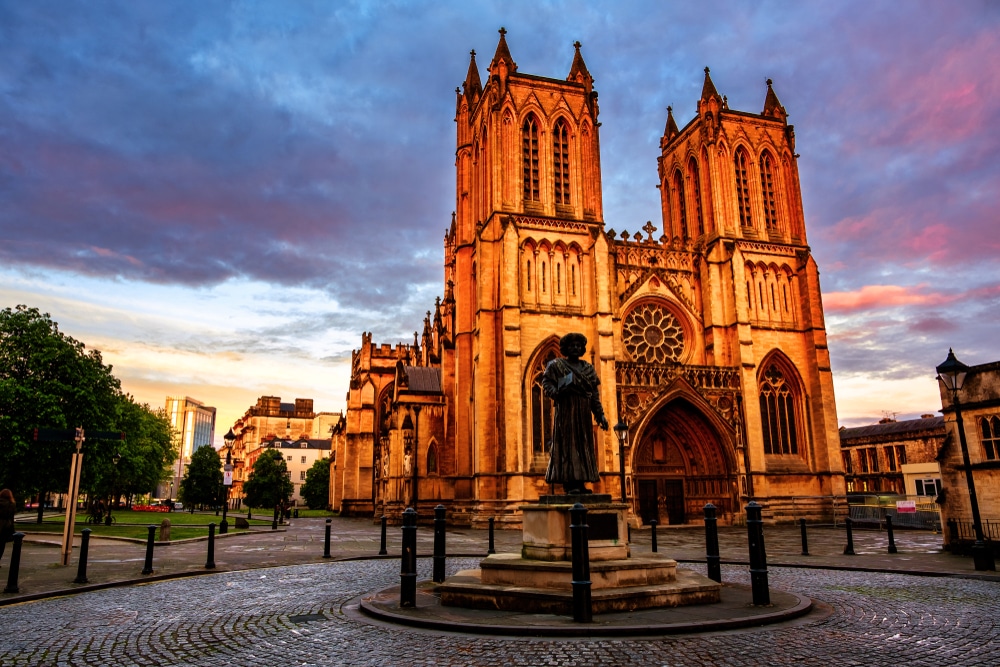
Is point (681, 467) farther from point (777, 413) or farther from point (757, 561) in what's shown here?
point (757, 561)

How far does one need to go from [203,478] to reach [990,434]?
83.4 meters

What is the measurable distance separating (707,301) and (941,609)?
1307 inches

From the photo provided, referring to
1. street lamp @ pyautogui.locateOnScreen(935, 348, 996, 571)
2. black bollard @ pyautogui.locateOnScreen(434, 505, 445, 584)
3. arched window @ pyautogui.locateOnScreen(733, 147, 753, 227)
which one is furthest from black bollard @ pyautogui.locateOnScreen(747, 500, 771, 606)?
arched window @ pyautogui.locateOnScreen(733, 147, 753, 227)

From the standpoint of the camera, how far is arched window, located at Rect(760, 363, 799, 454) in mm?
40062

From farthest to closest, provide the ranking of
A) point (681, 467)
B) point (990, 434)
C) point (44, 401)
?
point (681, 467), point (44, 401), point (990, 434)

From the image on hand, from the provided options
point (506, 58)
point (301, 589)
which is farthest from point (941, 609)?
point (506, 58)

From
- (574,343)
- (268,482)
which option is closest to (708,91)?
(574,343)

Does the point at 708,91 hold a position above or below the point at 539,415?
above

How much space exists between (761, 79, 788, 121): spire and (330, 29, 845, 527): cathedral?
54cm

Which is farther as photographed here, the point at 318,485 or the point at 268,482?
the point at 318,485

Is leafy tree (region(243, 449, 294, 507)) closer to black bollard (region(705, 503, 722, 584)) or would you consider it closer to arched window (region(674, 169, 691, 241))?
arched window (region(674, 169, 691, 241))

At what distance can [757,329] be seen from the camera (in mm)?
41094

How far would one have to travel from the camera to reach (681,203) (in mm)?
47281

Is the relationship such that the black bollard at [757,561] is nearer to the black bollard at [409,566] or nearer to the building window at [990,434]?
the black bollard at [409,566]
